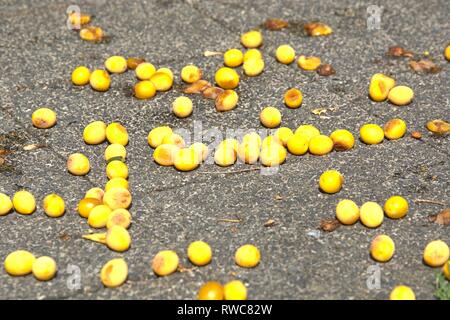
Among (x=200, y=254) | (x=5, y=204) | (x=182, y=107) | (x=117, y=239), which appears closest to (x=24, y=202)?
(x=5, y=204)

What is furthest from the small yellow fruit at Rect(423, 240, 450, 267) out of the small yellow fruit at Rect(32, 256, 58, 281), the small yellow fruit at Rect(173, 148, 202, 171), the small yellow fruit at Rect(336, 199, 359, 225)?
the small yellow fruit at Rect(32, 256, 58, 281)

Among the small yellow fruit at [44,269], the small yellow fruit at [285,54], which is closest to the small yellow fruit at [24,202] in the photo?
the small yellow fruit at [44,269]

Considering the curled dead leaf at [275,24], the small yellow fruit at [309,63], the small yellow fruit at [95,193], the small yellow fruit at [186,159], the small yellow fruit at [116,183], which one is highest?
the curled dead leaf at [275,24]

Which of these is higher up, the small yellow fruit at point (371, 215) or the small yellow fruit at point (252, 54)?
the small yellow fruit at point (252, 54)

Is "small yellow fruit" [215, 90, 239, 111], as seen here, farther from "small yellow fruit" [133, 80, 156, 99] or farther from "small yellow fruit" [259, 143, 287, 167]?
"small yellow fruit" [259, 143, 287, 167]

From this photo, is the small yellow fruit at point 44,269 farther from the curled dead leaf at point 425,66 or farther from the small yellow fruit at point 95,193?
the curled dead leaf at point 425,66

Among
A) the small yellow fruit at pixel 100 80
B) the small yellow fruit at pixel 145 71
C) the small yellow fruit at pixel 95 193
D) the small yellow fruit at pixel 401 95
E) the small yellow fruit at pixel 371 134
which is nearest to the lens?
the small yellow fruit at pixel 95 193

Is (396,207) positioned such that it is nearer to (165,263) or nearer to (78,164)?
(165,263)

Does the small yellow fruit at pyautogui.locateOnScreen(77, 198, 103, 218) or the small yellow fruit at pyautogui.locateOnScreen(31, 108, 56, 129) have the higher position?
the small yellow fruit at pyautogui.locateOnScreen(31, 108, 56, 129)
